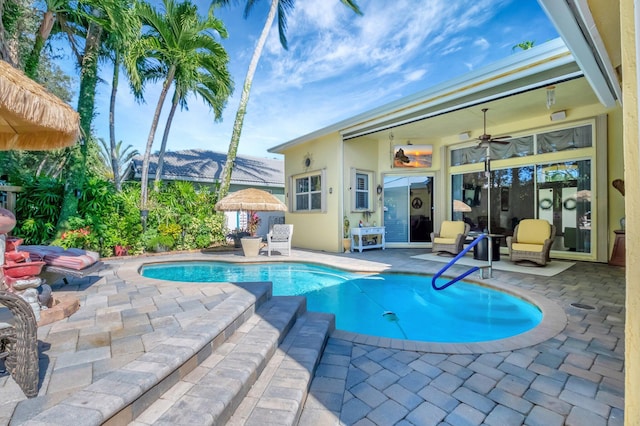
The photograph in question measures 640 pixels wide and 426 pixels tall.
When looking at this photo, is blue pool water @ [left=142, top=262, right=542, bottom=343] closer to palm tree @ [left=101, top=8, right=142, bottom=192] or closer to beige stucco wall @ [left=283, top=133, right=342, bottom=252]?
beige stucco wall @ [left=283, top=133, right=342, bottom=252]

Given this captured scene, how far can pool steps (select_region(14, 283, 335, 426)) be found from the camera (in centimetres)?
154

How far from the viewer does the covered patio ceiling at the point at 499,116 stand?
6445mm

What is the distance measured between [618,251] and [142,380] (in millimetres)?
9217

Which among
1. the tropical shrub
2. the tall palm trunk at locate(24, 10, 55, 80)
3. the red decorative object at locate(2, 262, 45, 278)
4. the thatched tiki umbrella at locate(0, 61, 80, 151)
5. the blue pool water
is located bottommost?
the blue pool water

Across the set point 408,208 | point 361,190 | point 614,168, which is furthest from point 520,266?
point 361,190

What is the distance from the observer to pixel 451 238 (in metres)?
8.57

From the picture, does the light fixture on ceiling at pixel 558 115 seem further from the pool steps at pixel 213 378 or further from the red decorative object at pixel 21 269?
the red decorative object at pixel 21 269

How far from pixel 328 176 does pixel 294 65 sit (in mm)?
6163

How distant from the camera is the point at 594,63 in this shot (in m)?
4.22

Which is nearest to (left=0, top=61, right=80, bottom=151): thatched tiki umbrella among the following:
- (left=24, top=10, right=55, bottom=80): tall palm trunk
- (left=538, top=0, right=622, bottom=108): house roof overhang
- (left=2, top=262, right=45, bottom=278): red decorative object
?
(left=2, top=262, right=45, bottom=278): red decorative object

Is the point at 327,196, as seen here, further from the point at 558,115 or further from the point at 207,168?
the point at 207,168

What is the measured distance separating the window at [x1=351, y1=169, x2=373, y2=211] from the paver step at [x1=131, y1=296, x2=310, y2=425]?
281 inches

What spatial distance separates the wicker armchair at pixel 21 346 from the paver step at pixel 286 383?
3.80 ft

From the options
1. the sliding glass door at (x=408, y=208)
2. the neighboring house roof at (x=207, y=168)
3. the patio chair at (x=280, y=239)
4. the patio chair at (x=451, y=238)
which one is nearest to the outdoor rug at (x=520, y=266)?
the patio chair at (x=451, y=238)
